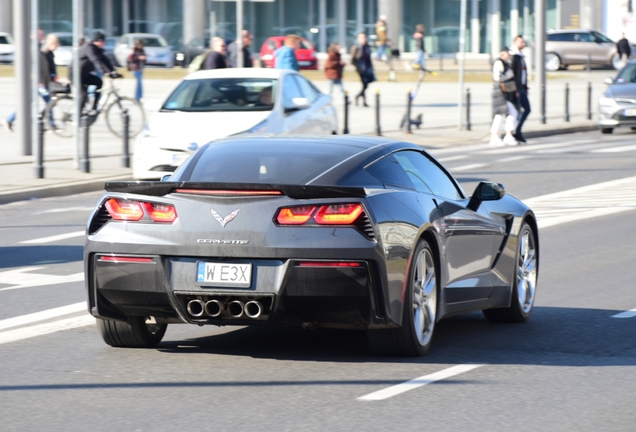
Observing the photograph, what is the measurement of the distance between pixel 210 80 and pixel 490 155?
24.7 feet

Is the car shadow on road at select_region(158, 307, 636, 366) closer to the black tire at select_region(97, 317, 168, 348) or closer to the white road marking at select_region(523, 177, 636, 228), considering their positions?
the black tire at select_region(97, 317, 168, 348)

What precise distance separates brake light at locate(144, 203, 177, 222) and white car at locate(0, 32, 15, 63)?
57233mm

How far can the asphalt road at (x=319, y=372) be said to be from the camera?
19.7ft

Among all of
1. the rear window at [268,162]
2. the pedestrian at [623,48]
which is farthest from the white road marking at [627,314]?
the pedestrian at [623,48]

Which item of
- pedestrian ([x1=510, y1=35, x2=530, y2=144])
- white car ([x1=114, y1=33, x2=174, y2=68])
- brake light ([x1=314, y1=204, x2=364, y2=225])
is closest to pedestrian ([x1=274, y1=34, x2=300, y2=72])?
pedestrian ([x1=510, y1=35, x2=530, y2=144])

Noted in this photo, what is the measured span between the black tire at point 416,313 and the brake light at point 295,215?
27.6 inches

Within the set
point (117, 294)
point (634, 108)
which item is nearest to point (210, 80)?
point (117, 294)

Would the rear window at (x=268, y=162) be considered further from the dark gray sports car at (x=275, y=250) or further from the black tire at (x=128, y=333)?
the black tire at (x=128, y=333)

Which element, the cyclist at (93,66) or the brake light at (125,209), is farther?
the cyclist at (93,66)

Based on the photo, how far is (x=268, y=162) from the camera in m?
7.74

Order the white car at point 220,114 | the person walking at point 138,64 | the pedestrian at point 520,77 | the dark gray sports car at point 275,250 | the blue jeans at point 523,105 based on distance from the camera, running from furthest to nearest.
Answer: the person walking at point 138,64 → the blue jeans at point 523,105 → the pedestrian at point 520,77 → the white car at point 220,114 → the dark gray sports car at point 275,250

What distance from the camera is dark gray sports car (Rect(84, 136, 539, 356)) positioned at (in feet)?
22.8

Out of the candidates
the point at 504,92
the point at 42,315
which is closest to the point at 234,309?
the point at 42,315

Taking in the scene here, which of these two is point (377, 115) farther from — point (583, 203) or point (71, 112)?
point (583, 203)
